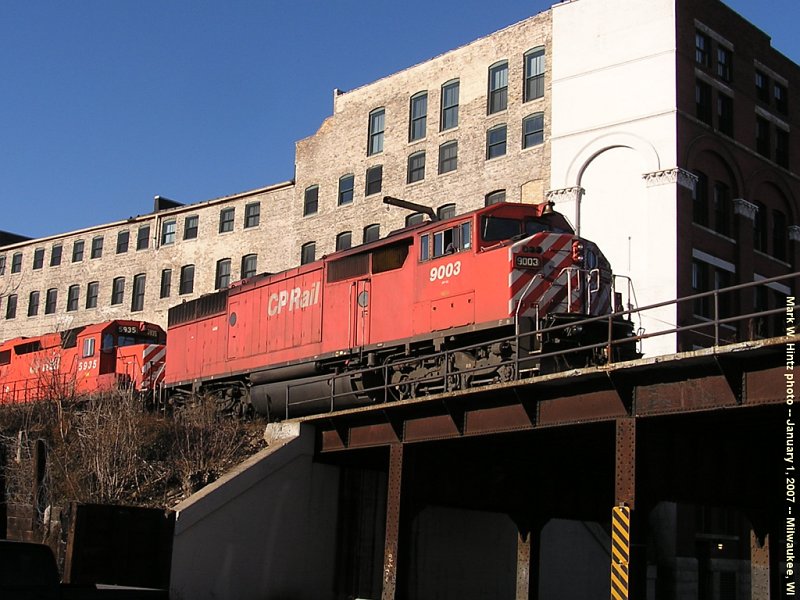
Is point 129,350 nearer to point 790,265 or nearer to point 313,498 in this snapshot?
point 313,498

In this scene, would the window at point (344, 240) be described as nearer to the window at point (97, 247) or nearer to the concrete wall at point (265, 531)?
the window at point (97, 247)

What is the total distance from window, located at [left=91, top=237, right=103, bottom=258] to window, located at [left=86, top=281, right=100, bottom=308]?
172cm

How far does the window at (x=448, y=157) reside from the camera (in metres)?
44.9

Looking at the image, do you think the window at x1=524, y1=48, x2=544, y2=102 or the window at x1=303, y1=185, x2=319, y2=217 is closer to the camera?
the window at x1=524, y1=48, x2=544, y2=102

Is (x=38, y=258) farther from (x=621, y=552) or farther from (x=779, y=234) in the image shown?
(x=621, y=552)

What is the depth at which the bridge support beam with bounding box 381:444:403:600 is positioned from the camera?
2289 cm

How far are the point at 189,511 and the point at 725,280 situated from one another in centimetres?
2441

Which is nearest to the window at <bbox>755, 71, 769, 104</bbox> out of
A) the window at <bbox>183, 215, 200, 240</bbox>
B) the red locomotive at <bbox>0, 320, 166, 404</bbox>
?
the red locomotive at <bbox>0, 320, 166, 404</bbox>

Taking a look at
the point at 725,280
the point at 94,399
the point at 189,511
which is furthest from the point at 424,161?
the point at 189,511

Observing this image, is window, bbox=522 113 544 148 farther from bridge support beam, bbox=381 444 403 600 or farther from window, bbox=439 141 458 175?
bridge support beam, bbox=381 444 403 600

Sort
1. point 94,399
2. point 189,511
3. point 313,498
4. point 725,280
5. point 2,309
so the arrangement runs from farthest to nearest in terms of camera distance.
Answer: point 2,309
point 725,280
point 94,399
point 313,498
point 189,511

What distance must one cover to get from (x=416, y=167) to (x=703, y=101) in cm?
1296

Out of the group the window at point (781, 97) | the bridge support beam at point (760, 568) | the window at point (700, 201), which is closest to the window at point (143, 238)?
the window at point (700, 201)

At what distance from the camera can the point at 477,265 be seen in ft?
79.7
